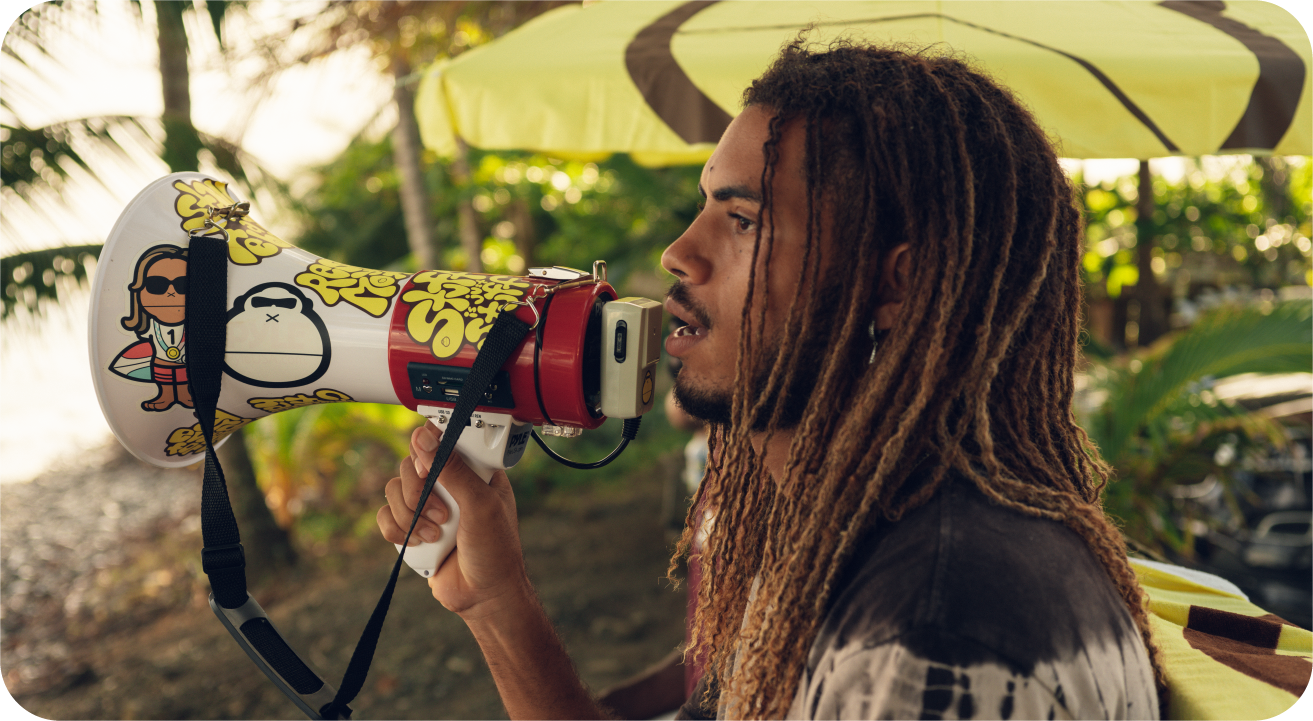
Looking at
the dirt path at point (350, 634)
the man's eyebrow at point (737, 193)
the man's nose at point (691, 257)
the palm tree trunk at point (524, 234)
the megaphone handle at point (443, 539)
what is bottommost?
the dirt path at point (350, 634)

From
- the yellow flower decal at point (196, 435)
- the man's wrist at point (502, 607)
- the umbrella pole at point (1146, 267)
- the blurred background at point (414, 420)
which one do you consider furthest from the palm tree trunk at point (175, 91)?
the umbrella pole at point (1146, 267)

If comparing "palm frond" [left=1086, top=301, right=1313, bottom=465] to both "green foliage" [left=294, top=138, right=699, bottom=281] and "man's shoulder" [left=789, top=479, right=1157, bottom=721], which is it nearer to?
"green foliage" [left=294, top=138, right=699, bottom=281]

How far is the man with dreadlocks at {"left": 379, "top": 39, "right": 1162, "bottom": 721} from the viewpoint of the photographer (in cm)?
82

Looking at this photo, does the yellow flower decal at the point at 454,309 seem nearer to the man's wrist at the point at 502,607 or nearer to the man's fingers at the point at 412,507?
the man's fingers at the point at 412,507

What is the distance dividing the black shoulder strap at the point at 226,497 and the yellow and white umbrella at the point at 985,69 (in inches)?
33.7

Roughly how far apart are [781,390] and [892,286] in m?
0.21

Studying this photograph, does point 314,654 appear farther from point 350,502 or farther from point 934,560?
point 934,560

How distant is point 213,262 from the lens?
1.50m

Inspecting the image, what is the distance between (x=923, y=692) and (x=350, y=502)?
22.4 ft

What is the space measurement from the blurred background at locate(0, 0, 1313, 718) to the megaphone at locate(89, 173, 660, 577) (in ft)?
3.33

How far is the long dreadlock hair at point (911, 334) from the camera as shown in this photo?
0.99m

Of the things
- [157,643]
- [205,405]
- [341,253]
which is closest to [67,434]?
[341,253]

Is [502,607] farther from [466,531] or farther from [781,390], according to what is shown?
[781,390]

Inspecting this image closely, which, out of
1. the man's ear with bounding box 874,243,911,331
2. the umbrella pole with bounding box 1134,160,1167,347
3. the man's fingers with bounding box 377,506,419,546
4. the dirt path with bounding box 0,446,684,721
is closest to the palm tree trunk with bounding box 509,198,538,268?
the dirt path with bounding box 0,446,684,721
